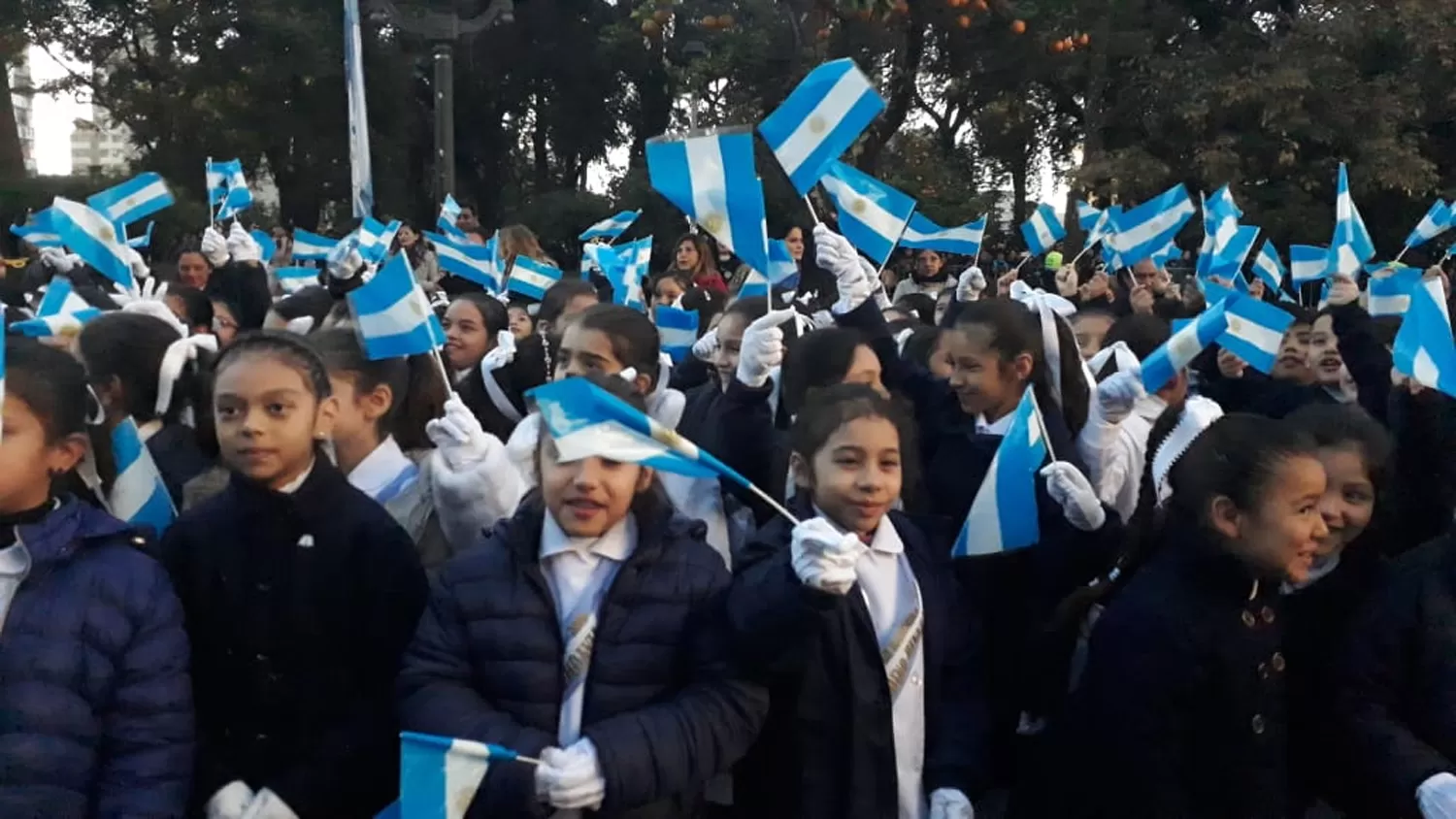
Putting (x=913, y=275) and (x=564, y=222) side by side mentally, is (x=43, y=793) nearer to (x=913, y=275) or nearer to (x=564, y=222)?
(x=913, y=275)

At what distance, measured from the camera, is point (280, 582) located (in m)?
2.34

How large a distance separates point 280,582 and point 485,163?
2210 centimetres

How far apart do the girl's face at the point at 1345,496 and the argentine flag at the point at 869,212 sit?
186 cm

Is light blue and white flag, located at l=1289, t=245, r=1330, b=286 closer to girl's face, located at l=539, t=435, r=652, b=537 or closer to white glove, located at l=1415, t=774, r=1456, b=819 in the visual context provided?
white glove, located at l=1415, t=774, r=1456, b=819

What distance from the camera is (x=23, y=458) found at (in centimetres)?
223

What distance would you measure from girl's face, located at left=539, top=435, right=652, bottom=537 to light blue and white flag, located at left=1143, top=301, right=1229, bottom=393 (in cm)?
144

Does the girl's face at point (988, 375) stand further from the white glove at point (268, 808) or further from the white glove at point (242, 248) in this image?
the white glove at point (242, 248)

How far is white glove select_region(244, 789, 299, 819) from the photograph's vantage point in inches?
88.8

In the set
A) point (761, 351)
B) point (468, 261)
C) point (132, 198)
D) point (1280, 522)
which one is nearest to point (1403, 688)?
point (1280, 522)

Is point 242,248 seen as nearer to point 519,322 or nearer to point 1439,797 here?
point 519,322

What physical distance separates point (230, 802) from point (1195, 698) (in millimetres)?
1772

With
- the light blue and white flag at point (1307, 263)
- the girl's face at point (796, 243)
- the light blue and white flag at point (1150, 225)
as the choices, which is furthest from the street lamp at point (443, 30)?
the light blue and white flag at point (1307, 263)

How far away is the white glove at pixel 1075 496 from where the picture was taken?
2695 millimetres

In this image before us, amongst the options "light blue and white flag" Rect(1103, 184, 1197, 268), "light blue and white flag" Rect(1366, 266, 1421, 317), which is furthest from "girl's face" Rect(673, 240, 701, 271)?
"light blue and white flag" Rect(1366, 266, 1421, 317)
